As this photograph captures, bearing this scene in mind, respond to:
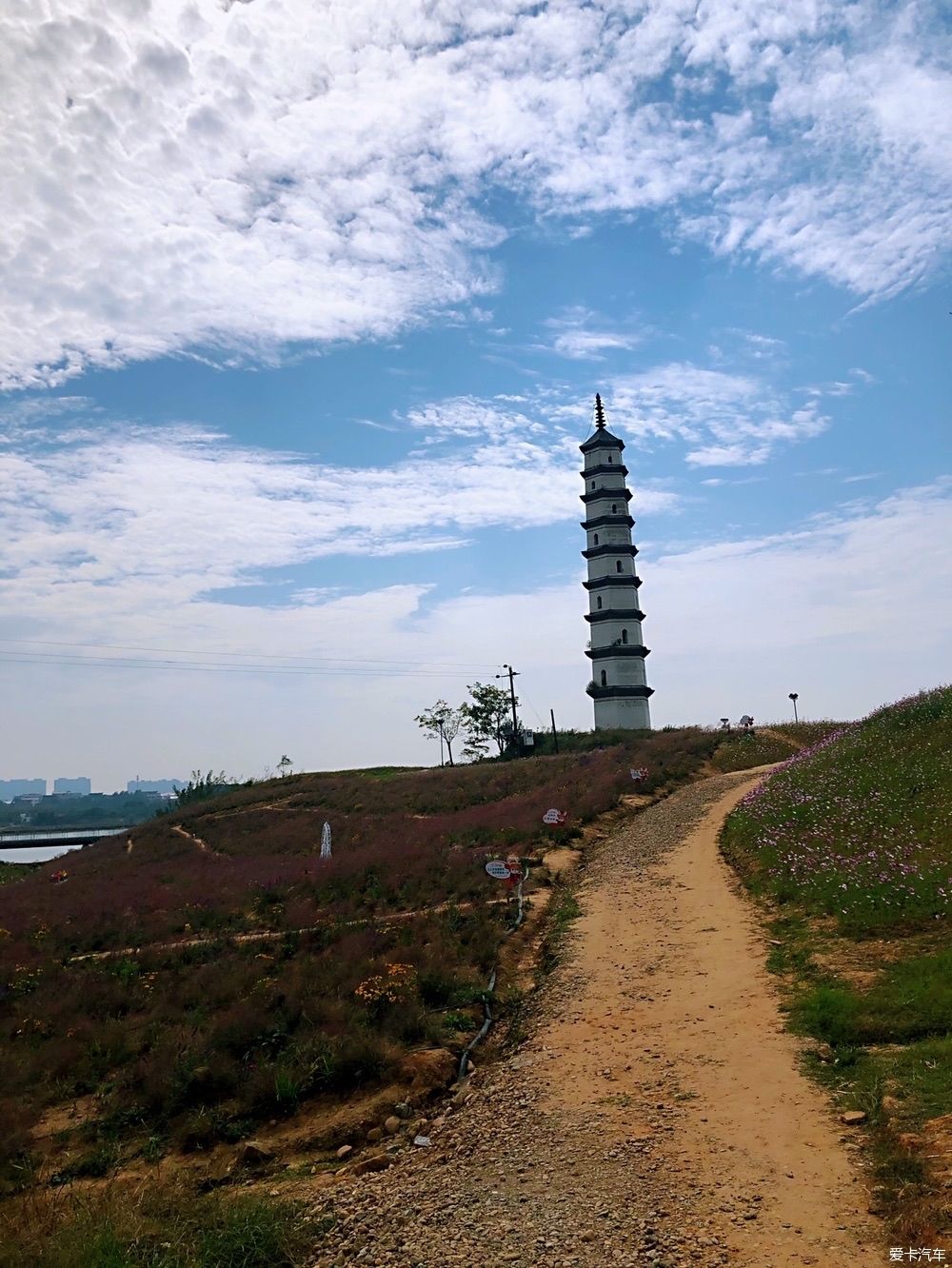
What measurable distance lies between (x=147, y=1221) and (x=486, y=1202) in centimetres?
323

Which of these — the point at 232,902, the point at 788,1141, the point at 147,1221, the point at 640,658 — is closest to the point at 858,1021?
the point at 788,1141

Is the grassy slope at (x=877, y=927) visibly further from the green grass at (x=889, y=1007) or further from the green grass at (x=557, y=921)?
the green grass at (x=557, y=921)

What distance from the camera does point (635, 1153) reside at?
25.6ft

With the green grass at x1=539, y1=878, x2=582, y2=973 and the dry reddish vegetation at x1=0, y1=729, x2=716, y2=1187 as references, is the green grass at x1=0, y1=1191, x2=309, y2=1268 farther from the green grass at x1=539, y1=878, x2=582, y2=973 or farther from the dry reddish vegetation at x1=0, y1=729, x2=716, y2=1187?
the green grass at x1=539, y1=878, x2=582, y2=973

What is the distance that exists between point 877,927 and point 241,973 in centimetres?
1088

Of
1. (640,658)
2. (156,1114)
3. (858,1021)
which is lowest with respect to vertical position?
(156,1114)

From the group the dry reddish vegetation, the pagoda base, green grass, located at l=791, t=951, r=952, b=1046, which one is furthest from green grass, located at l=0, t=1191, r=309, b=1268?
the pagoda base

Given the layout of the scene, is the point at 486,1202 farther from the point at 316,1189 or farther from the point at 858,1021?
the point at 858,1021

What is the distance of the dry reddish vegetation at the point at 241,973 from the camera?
420 inches

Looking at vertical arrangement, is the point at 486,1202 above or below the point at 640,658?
below

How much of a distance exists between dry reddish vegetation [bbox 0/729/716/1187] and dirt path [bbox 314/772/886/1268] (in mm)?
2160

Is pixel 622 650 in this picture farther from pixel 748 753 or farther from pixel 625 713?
pixel 748 753

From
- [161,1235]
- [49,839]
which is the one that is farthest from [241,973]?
[49,839]

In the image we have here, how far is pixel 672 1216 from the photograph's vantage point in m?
6.63
